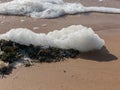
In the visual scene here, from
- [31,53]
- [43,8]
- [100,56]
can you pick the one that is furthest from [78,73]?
[43,8]

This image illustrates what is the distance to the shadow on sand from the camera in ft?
18.5

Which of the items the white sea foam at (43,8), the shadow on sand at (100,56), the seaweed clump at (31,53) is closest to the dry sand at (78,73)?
the shadow on sand at (100,56)

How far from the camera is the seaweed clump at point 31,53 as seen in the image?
18.3ft

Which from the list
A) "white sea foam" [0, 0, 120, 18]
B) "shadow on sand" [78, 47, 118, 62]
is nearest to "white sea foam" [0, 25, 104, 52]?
"shadow on sand" [78, 47, 118, 62]

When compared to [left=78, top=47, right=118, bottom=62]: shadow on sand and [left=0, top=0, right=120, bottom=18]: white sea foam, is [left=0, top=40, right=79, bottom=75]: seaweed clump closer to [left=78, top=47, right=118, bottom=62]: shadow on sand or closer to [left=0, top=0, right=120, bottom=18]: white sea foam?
[left=78, top=47, right=118, bottom=62]: shadow on sand

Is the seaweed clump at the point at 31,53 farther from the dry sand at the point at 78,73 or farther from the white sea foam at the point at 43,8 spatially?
the white sea foam at the point at 43,8

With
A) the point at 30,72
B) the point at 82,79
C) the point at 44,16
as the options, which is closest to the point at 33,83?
the point at 30,72

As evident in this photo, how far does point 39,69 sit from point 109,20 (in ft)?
8.53

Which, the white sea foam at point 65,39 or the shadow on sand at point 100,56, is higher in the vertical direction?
the white sea foam at point 65,39

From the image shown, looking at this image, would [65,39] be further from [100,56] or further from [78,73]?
[78,73]

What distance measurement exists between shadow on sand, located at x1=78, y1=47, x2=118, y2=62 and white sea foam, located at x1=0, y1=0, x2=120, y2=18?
81.1 inches

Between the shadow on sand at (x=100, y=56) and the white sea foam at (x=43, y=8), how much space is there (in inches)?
81.1

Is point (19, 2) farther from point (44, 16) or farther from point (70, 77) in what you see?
point (70, 77)

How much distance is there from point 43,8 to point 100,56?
2.84 m
